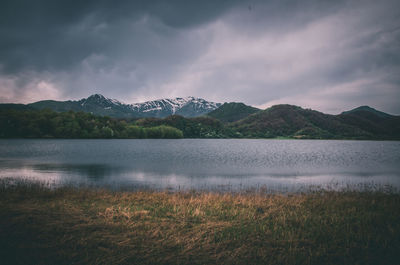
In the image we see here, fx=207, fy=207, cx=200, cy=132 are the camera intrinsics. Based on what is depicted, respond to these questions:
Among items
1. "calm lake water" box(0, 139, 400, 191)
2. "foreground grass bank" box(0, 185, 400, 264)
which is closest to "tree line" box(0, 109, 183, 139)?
"calm lake water" box(0, 139, 400, 191)

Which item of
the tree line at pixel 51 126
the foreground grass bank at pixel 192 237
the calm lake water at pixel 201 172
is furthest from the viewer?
the tree line at pixel 51 126

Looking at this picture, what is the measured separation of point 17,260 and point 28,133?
597ft

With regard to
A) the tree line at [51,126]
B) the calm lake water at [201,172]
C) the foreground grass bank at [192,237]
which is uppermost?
the tree line at [51,126]

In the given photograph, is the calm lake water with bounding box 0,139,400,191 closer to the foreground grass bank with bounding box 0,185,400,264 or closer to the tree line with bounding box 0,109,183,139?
the foreground grass bank with bounding box 0,185,400,264

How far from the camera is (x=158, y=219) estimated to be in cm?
793

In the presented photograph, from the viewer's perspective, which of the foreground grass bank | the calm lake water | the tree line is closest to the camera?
the foreground grass bank

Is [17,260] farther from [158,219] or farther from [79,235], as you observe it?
[158,219]

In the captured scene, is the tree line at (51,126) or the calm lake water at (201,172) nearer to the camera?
the calm lake water at (201,172)

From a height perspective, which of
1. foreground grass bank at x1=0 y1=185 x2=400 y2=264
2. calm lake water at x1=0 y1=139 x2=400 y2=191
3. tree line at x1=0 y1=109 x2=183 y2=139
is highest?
tree line at x1=0 y1=109 x2=183 y2=139

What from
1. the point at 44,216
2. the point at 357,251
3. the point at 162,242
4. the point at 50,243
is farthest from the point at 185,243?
the point at 44,216

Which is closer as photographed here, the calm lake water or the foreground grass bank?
the foreground grass bank

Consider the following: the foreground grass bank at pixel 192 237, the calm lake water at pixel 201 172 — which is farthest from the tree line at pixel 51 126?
the foreground grass bank at pixel 192 237

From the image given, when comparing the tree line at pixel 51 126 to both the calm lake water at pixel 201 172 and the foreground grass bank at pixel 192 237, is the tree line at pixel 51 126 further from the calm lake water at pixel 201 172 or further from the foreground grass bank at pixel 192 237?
the foreground grass bank at pixel 192 237

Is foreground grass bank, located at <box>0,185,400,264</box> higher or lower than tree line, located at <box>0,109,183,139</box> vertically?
lower
